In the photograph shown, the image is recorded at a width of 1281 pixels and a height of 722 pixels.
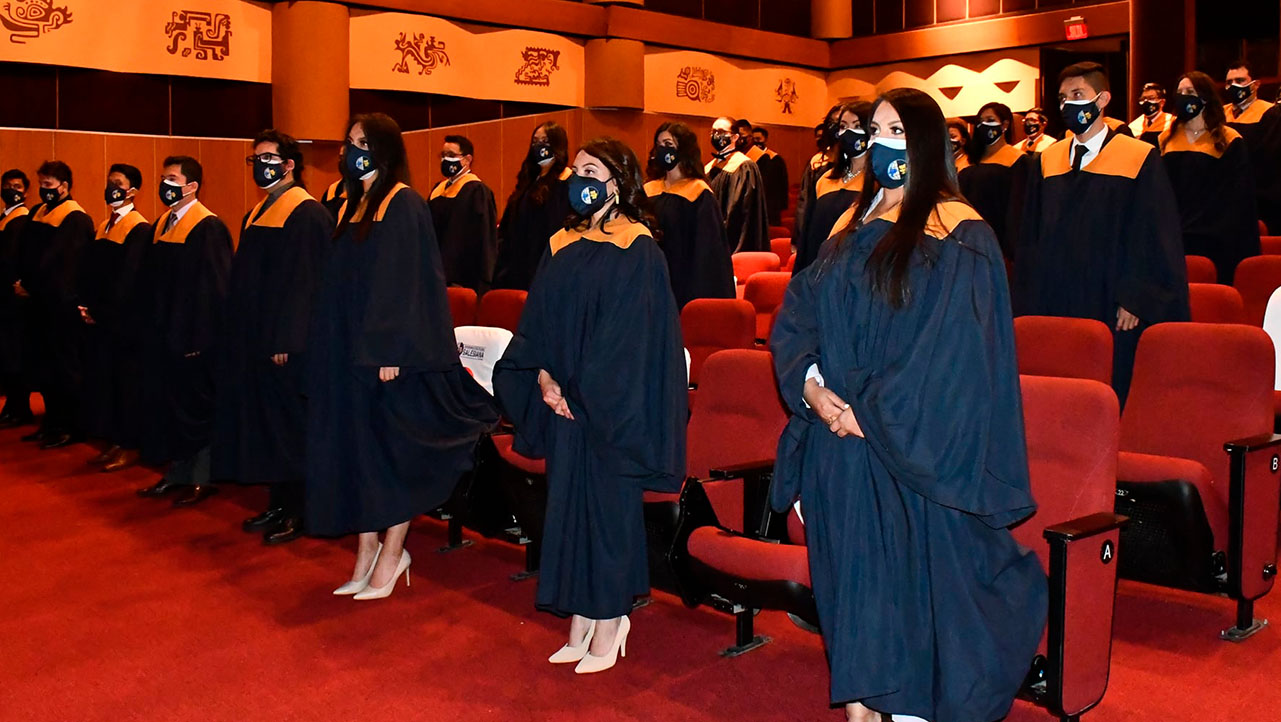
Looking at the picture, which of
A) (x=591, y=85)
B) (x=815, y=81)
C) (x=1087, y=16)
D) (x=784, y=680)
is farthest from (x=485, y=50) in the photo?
(x=784, y=680)

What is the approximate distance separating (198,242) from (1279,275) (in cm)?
530

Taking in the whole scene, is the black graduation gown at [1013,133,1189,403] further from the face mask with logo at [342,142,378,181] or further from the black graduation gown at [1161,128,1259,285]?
the face mask with logo at [342,142,378,181]

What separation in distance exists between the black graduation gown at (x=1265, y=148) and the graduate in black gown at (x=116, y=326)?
6.83 m

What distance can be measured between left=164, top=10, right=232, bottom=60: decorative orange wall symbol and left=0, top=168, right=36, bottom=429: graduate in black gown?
2.63m

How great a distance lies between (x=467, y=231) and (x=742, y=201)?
238 centimetres

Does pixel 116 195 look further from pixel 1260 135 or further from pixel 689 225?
pixel 1260 135

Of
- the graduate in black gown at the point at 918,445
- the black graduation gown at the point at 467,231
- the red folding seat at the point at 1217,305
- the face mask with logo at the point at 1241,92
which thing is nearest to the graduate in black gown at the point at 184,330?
the black graduation gown at the point at 467,231

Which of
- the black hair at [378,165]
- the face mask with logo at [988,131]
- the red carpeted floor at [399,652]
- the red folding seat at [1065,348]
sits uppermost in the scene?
the face mask with logo at [988,131]

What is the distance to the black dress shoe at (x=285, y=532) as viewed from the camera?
5578 mm

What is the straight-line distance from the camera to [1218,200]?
22.0 ft

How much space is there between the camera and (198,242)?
6457 millimetres

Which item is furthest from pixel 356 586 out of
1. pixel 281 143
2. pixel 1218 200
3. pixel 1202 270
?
pixel 1218 200

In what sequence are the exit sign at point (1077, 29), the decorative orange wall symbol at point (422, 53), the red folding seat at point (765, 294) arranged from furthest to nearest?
1. the exit sign at point (1077, 29)
2. the decorative orange wall symbol at point (422, 53)
3. the red folding seat at point (765, 294)

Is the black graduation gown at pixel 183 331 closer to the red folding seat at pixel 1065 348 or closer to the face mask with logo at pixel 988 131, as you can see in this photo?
the red folding seat at pixel 1065 348
